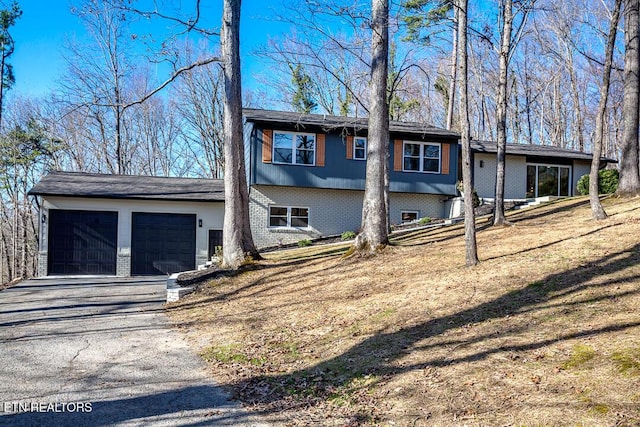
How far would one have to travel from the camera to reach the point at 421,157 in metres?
19.8

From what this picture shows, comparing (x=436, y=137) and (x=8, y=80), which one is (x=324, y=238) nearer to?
(x=436, y=137)

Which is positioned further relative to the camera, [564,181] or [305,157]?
[564,181]

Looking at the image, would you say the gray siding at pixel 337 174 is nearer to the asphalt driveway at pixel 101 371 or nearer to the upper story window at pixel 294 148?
the upper story window at pixel 294 148

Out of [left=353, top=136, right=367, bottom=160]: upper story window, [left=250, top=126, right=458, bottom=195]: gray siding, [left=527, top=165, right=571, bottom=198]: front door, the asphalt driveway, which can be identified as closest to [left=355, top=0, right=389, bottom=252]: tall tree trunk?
the asphalt driveway

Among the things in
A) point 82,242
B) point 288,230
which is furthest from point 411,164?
point 82,242

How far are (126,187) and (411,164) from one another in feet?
38.0

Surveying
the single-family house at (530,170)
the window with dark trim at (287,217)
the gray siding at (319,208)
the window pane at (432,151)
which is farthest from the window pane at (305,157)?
the single-family house at (530,170)

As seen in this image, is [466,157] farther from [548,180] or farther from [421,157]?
[548,180]

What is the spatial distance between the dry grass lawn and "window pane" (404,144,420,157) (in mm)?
10128

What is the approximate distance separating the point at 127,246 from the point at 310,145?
26.1 feet

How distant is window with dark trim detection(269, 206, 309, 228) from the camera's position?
1898 centimetres

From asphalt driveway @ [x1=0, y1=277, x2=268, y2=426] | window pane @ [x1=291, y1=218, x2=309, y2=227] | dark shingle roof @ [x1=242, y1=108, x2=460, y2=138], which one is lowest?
asphalt driveway @ [x1=0, y1=277, x2=268, y2=426]

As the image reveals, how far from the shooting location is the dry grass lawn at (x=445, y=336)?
3.70m

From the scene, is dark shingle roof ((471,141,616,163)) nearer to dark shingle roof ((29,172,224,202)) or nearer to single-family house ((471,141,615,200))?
single-family house ((471,141,615,200))
